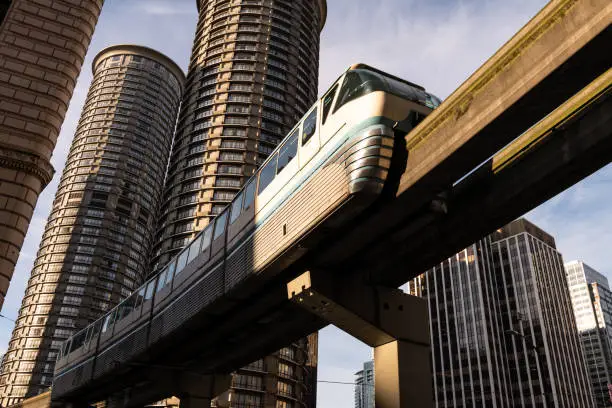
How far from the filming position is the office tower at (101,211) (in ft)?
325

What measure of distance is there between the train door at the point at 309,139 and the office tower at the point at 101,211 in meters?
97.5

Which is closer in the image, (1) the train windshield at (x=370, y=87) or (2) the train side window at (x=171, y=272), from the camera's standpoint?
(1) the train windshield at (x=370, y=87)

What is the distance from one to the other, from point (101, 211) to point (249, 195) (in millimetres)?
102035

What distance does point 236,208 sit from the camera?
17594mm

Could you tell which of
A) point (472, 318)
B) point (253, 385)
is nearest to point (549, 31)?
point (253, 385)

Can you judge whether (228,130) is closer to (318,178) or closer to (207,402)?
(207,402)

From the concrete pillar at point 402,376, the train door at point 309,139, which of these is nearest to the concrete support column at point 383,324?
the concrete pillar at point 402,376

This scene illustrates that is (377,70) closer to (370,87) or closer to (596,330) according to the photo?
(370,87)

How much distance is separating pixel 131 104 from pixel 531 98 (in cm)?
12325

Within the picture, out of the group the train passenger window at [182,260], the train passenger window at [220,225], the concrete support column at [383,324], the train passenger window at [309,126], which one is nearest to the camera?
the train passenger window at [309,126]

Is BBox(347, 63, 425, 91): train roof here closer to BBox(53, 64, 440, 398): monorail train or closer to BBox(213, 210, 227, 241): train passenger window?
BBox(53, 64, 440, 398): monorail train

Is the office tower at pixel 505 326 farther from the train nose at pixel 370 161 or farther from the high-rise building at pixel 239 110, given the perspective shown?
the train nose at pixel 370 161

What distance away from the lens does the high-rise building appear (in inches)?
2864

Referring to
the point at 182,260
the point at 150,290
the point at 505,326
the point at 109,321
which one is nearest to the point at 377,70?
the point at 182,260
